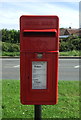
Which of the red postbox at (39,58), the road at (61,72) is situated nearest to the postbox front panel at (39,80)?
the red postbox at (39,58)

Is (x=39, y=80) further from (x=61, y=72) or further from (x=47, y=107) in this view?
(x=61, y=72)

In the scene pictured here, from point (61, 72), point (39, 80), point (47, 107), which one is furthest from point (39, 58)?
point (61, 72)

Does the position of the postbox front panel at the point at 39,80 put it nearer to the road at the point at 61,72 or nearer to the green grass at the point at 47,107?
the green grass at the point at 47,107

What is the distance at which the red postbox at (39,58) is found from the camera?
328 cm

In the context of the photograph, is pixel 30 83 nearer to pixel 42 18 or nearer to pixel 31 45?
pixel 31 45

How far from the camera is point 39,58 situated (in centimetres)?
329

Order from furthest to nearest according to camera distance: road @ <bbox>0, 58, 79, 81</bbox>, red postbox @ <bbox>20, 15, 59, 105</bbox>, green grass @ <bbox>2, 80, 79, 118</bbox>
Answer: road @ <bbox>0, 58, 79, 81</bbox>
green grass @ <bbox>2, 80, 79, 118</bbox>
red postbox @ <bbox>20, 15, 59, 105</bbox>

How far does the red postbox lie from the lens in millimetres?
3277

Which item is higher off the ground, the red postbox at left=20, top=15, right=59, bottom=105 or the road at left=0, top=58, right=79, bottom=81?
the red postbox at left=20, top=15, right=59, bottom=105

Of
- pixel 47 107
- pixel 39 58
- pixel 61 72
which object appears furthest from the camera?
pixel 61 72

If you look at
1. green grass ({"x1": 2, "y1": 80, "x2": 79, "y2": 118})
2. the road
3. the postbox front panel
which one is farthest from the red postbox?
the road

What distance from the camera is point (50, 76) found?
3.35 m

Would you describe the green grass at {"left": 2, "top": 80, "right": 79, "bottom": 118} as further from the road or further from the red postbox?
the road

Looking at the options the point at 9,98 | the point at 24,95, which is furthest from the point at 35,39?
the point at 9,98
